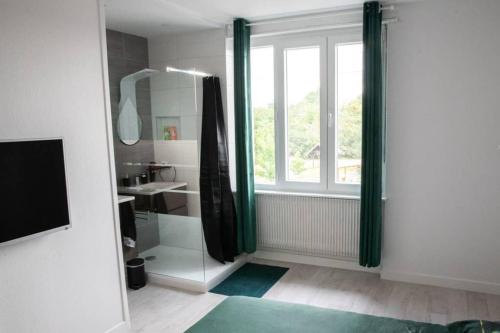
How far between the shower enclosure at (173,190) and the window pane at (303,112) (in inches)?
37.0

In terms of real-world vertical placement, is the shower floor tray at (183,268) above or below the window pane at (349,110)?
below

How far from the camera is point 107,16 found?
3.38m

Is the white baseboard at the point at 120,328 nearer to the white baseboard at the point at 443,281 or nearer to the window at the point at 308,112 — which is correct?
the window at the point at 308,112

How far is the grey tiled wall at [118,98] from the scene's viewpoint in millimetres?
3664

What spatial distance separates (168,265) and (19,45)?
2.32 metres

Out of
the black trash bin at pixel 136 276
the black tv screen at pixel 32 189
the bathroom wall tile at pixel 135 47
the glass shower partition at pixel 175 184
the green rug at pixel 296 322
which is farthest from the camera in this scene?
the bathroom wall tile at pixel 135 47

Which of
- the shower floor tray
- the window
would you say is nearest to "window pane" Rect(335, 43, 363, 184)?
the window

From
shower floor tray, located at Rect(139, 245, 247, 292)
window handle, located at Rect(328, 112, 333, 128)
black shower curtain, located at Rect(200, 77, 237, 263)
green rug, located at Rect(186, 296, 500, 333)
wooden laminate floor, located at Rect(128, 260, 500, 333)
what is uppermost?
window handle, located at Rect(328, 112, 333, 128)

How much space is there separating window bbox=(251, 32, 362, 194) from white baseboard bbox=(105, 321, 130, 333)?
1994mm

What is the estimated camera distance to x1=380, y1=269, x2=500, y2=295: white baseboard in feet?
10.7

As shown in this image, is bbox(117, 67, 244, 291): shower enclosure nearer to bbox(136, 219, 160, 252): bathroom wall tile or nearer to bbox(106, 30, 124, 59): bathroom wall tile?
bbox(136, 219, 160, 252): bathroom wall tile

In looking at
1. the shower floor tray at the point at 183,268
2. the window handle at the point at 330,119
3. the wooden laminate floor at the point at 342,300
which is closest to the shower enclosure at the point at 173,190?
the shower floor tray at the point at 183,268

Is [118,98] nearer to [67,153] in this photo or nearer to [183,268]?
[67,153]

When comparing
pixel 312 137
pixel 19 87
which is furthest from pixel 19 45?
pixel 312 137
